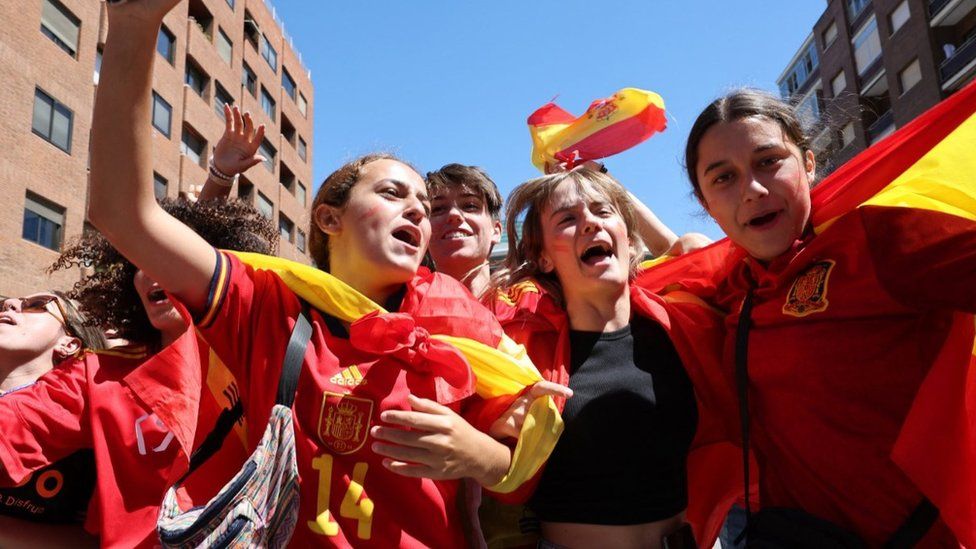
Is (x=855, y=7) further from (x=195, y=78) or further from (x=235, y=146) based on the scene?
(x=235, y=146)

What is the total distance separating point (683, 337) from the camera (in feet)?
8.02

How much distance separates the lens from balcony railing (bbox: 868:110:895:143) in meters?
25.7

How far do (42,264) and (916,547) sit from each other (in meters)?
18.9

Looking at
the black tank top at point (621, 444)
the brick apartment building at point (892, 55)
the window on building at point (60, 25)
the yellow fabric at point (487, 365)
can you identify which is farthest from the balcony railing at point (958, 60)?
the window on building at point (60, 25)

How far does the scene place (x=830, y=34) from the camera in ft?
101

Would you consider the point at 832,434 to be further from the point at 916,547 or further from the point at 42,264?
the point at 42,264

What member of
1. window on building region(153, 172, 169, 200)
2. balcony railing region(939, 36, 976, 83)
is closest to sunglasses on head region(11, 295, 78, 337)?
window on building region(153, 172, 169, 200)

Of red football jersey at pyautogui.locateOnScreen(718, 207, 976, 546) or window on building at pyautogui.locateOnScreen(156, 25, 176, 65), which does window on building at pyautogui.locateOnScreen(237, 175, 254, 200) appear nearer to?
window on building at pyautogui.locateOnScreen(156, 25, 176, 65)

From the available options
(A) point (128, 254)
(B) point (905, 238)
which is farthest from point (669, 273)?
(A) point (128, 254)

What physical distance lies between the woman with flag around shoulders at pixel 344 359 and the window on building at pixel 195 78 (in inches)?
973

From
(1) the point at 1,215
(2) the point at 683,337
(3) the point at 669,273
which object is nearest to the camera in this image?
(2) the point at 683,337

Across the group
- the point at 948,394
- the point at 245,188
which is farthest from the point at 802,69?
the point at 948,394

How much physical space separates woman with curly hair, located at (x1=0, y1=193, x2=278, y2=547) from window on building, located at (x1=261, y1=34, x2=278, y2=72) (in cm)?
3151

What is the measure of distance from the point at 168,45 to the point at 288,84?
1313 centimetres
